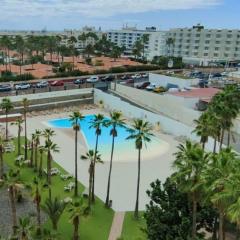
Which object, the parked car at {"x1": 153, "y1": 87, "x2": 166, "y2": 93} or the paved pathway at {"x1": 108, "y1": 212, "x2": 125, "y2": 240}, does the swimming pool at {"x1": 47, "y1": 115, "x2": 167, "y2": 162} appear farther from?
the parked car at {"x1": 153, "y1": 87, "x2": 166, "y2": 93}

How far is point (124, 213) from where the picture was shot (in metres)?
33.9

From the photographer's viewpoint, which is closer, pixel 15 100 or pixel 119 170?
pixel 119 170

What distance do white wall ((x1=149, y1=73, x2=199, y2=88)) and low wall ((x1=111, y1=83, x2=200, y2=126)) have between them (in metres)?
11.4

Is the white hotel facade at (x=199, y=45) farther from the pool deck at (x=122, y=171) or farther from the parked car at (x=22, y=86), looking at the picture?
the pool deck at (x=122, y=171)

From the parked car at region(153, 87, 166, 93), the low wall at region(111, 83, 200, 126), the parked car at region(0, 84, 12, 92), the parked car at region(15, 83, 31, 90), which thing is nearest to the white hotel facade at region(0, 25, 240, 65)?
the parked car at region(153, 87, 166, 93)

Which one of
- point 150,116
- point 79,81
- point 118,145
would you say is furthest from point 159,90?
point 118,145

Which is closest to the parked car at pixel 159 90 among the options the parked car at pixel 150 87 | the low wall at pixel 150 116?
the parked car at pixel 150 87

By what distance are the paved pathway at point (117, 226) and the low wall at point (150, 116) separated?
1765 centimetres

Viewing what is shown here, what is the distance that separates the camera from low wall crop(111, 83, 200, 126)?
5850cm

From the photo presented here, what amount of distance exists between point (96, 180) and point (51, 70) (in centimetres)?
5891

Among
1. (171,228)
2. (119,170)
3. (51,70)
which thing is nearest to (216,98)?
(119,170)

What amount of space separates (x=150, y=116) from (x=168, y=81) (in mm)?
22719

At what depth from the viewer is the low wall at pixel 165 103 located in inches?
2303

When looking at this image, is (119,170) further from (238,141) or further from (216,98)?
(238,141)
